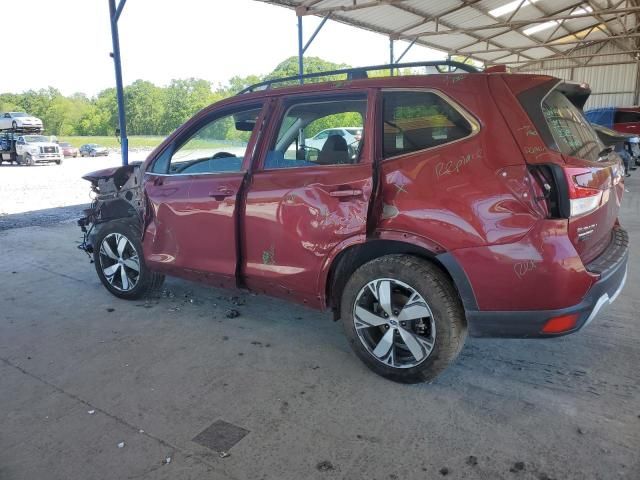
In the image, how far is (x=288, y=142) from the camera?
3.51 m

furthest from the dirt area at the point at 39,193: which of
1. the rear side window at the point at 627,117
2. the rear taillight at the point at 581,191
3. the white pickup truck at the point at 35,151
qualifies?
the rear side window at the point at 627,117

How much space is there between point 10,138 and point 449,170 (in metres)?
29.8

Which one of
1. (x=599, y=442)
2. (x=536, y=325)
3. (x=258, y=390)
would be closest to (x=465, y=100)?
(x=536, y=325)

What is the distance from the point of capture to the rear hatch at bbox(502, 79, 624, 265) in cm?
242

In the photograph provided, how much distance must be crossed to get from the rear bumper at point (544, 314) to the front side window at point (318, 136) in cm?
117

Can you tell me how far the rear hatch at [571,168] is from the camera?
2418mm

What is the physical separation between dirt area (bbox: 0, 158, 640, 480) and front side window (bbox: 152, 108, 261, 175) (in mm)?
1271

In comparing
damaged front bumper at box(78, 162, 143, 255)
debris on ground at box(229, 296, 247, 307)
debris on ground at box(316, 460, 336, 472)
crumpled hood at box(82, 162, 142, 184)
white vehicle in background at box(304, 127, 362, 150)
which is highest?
white vehicle in background at box(304, 127, 362, 150)

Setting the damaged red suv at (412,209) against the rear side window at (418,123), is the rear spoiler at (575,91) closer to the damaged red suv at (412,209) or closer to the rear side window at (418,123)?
the damaged red suv at (412,209)

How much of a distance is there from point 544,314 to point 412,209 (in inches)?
34.4

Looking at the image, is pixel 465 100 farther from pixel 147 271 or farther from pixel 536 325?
pixel 147 271

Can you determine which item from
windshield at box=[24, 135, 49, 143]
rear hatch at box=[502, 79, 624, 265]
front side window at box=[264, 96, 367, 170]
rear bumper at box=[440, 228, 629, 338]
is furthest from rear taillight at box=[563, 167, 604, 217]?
windshield at box=[24, 135, 49, 143]

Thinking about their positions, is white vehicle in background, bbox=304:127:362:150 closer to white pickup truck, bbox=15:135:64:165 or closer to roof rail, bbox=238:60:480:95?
roof rail, bbox=238:60:480:95

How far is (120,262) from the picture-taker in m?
4.53
